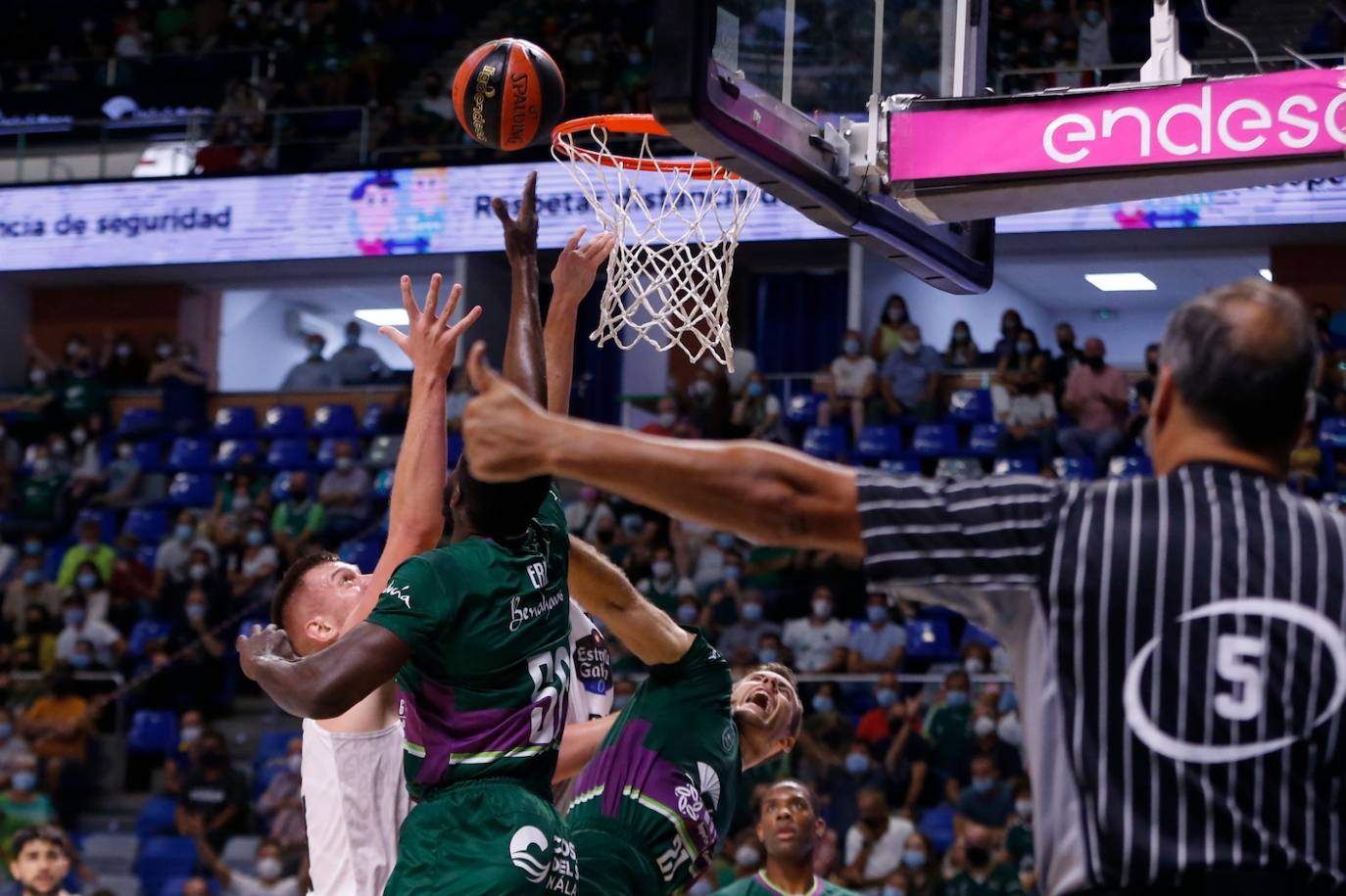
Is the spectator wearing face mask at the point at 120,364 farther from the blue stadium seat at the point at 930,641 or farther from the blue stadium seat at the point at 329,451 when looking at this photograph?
the blue stadium seat at the point at 930,641

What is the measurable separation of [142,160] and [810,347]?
23.3ft

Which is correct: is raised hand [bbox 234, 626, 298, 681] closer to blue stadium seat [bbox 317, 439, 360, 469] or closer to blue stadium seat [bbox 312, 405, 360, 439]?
blue stadium seat [bbox 317, 439, 360, 469]

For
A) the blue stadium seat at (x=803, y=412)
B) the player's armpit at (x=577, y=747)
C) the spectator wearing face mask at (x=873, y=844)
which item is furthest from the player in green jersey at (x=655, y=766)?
the blue stadium seat at (x=803, y=412)

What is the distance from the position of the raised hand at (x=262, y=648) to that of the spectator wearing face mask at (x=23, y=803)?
30.8 feet

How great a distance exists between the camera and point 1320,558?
203 cm

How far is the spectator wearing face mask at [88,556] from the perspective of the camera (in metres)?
14.7

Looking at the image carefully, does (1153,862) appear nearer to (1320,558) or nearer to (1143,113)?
(1320,558)

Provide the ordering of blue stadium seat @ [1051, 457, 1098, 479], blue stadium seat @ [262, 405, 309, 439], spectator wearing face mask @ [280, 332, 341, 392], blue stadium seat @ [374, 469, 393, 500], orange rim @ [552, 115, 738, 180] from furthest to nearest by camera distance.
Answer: spectator wearing face mask @ [280, 332, 341, 392], blue stadium seat @ [262, 405, 309, 439], blue stadium seat @ [374, 469, 393, 500], blue stadium seat @ [1051, 457, 1098, 479], orange rim @ [552, 115, 738, 180]

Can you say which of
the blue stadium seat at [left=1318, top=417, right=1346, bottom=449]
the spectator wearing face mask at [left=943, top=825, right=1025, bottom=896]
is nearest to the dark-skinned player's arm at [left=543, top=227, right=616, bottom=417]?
the spectator wearing face mask at [left=943, top=825, right=1025, bottom=896]

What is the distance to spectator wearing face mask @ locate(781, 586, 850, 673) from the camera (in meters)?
11.6

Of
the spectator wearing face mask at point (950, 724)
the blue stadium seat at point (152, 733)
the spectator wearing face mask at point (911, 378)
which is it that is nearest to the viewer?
the spectator wearing face mask at point (950, 724)

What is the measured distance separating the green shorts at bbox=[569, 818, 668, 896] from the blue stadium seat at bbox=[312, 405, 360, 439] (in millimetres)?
13612

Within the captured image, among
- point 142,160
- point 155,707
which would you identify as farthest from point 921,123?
point 142,160

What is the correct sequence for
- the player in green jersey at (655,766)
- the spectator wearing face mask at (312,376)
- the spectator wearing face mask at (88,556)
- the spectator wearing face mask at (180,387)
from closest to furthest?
the player in green jersey at (655,766) → the spectator wearing face mask at (88,556) → the spectator wearing face mask at (180,387) → the spectator wearing face mask at (312,376)
